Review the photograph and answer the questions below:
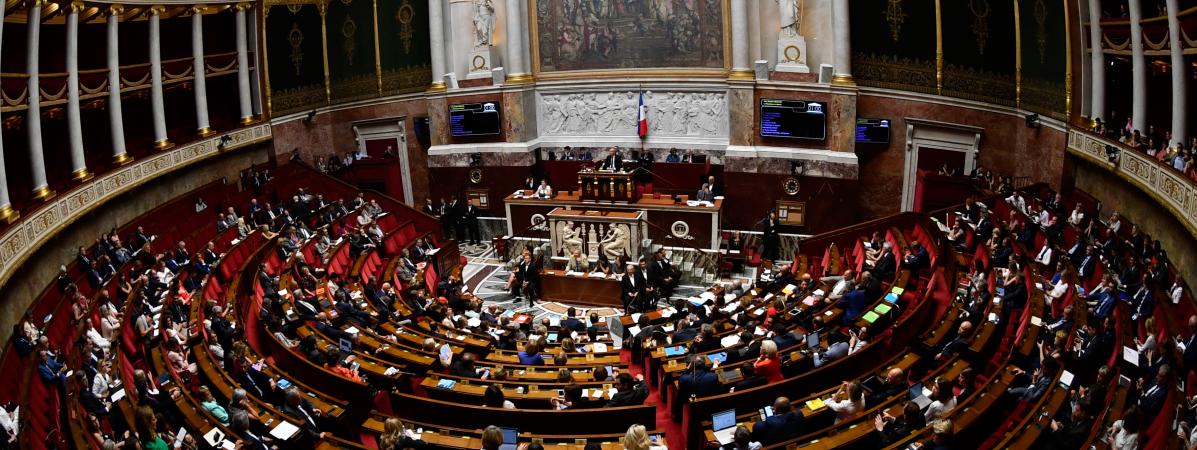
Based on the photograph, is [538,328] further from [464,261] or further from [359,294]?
[464,261]

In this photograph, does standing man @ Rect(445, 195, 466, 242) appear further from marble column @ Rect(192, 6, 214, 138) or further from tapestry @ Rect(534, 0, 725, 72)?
marble column @ Rect(192, 6, 214, 138)

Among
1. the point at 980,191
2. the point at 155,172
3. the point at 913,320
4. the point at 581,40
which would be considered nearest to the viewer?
the point at 913,320

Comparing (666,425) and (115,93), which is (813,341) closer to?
(666,425)

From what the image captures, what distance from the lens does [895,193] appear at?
2455cm

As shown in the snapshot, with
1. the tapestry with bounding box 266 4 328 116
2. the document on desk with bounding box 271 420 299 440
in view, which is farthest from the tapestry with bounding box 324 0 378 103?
the document on desk with bounding box 271 420 299 440

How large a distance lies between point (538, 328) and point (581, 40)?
43.9 feet

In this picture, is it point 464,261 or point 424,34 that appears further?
point 424,34

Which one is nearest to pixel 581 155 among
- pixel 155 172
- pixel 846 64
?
pixel 846 64

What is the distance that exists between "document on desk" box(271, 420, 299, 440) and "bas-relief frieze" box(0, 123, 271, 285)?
793cm

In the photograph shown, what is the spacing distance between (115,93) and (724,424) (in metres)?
19.2

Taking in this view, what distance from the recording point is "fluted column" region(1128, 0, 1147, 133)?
616 inches

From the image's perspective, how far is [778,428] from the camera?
10.6 meters

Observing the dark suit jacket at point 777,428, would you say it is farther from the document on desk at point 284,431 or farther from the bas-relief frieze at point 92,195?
the bas-relief frieze at point 92,195

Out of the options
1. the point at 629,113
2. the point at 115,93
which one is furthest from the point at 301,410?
the point at 629,113
